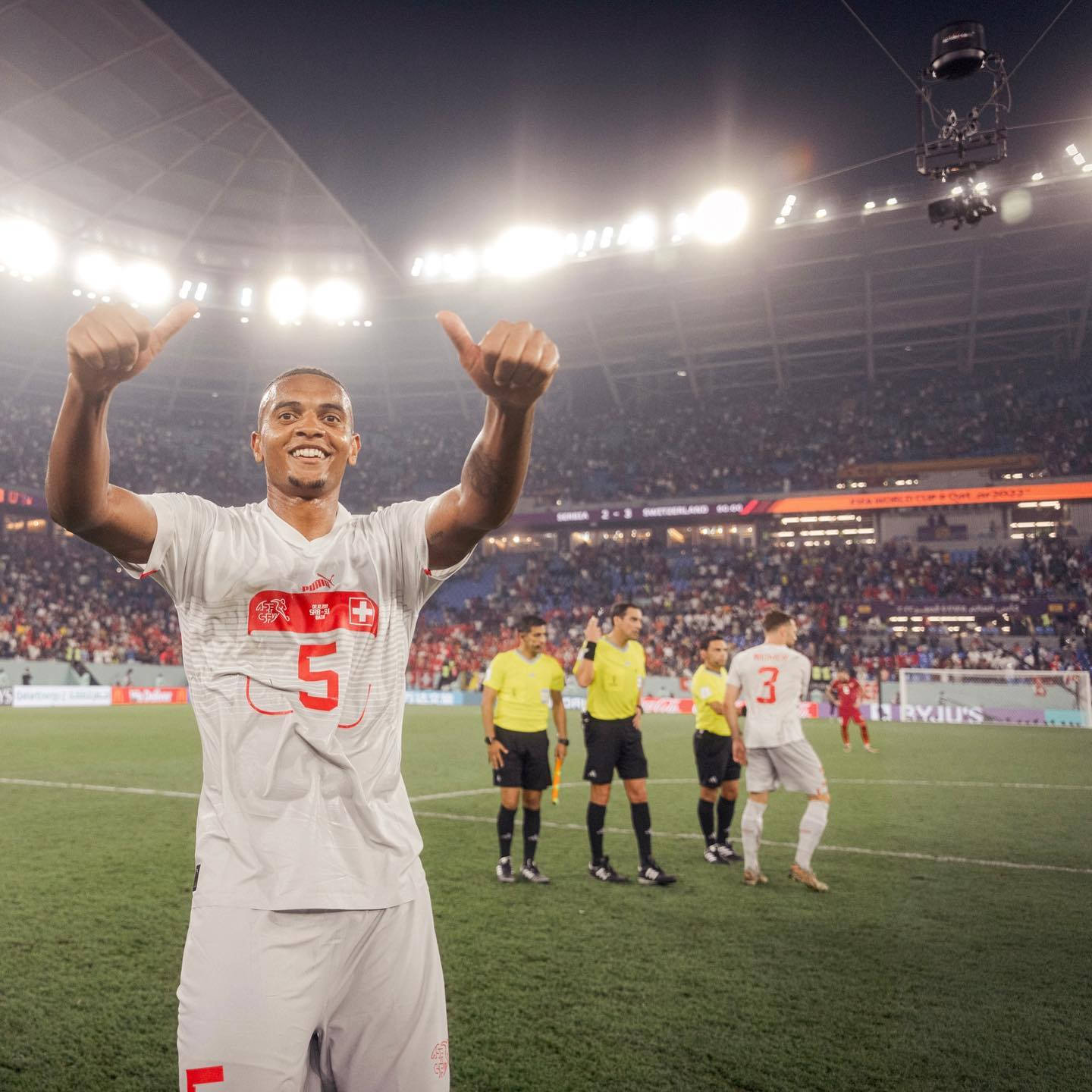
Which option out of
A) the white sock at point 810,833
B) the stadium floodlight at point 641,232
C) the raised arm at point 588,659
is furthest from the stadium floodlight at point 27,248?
the white sock at point 810,833

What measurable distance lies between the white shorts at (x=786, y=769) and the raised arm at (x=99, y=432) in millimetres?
6431

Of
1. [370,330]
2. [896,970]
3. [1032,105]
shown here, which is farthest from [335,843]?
[370,330]

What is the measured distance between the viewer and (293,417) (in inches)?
92.7

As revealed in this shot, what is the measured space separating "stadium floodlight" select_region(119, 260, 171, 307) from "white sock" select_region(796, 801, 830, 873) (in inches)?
1415

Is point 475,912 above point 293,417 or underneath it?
underneath

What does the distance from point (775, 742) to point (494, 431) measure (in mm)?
6147

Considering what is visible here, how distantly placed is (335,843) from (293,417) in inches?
43.6

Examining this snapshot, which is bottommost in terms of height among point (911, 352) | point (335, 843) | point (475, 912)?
point (475, 912)

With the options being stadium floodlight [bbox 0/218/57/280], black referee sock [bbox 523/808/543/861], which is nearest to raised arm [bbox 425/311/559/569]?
black referee sock [bbox 523/808/543/861]

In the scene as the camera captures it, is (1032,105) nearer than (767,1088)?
No

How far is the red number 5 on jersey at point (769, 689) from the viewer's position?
764cm

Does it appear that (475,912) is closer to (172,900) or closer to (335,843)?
(172,900)

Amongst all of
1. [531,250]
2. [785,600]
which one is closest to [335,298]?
[531,250]

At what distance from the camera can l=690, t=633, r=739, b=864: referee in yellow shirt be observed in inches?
332
